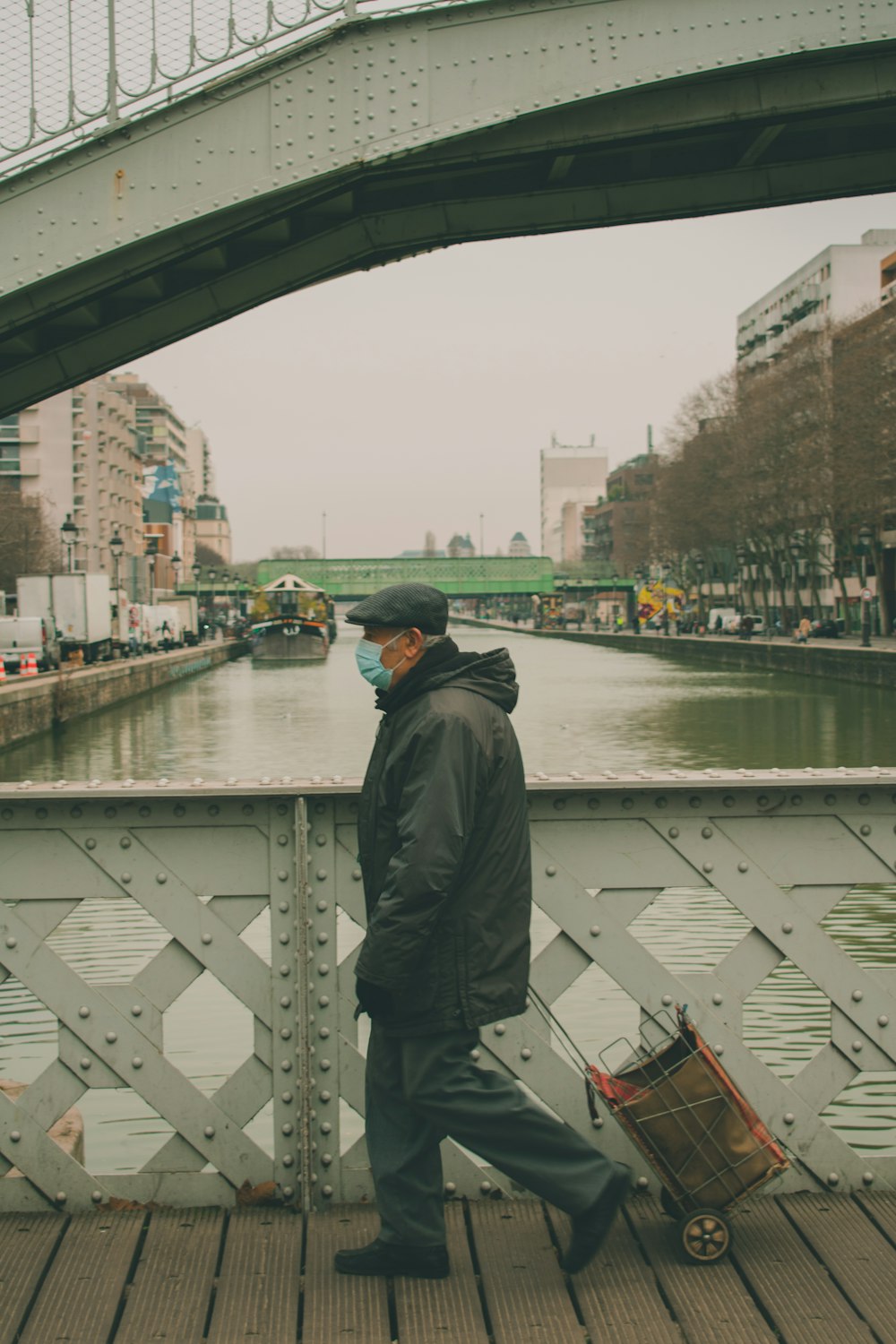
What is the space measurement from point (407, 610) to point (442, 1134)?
132 cm

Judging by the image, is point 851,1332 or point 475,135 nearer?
point 851,1332

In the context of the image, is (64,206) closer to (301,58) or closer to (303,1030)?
(301,58)

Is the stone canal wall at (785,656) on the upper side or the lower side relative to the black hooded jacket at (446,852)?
lower

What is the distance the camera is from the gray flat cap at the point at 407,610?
407cm

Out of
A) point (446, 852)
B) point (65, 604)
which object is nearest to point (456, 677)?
point (446, 852)

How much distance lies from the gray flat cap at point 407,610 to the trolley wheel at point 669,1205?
5.30 ft

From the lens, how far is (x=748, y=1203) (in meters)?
4.39

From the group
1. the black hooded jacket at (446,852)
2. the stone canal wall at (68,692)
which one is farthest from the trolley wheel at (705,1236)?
the stone canal wall at (68,692)

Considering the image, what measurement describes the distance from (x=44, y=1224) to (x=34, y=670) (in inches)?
1493

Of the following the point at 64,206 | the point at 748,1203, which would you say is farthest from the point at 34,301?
the point at 748,1203

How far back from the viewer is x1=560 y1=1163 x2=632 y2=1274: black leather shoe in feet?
12.9

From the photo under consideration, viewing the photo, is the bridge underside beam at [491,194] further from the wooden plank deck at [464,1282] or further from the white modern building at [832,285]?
the white modern building at [832,285]

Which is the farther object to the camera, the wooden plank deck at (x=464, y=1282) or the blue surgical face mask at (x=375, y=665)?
the blue surgical face mask at (x=375, y=665)

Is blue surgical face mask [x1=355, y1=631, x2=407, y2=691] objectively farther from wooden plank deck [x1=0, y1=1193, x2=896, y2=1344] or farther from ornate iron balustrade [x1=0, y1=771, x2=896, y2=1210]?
wooden plank deck [x1=0, y1=1193, x2=896, y2=1344]
